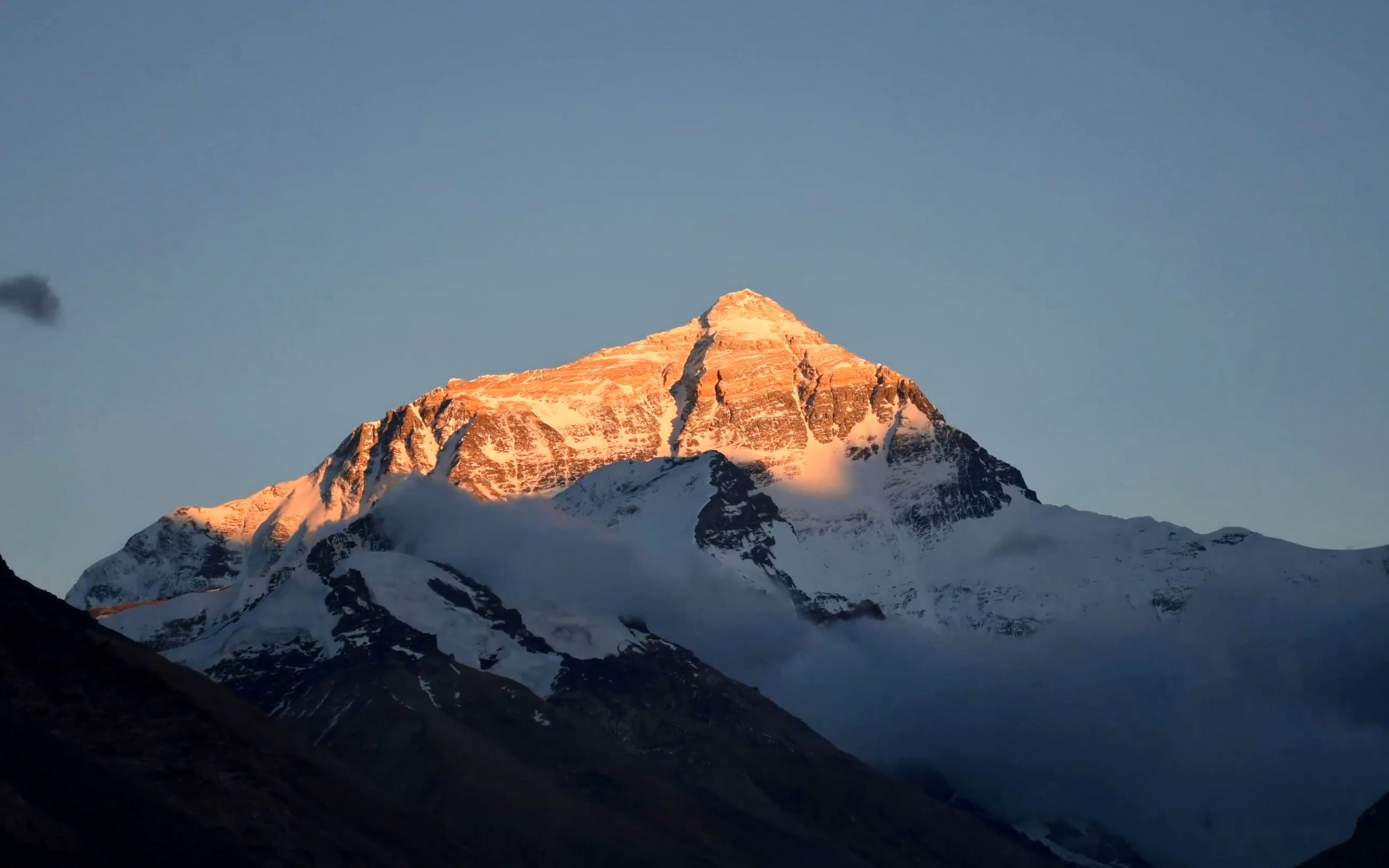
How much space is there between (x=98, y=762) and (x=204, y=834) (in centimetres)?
1033

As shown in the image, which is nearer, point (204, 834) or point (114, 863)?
point (114, 863)

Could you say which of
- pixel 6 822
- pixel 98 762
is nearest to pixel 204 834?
pixel 98 762

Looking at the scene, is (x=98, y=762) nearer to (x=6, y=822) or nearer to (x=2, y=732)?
(x=2, y=732)

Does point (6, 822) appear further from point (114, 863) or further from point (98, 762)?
point (98, 762)

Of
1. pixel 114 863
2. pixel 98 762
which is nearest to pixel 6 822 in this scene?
pixel 114 863

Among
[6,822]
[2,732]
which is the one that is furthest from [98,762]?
[6,822]

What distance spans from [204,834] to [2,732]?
56.4ft

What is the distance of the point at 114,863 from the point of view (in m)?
180

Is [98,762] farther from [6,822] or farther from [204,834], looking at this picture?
[6,822]

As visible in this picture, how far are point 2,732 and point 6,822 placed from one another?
60.9 ft

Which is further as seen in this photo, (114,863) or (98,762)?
(98,762)

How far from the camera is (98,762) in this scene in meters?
197

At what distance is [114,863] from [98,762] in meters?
18.4

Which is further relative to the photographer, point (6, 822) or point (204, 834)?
point (204, 834)
